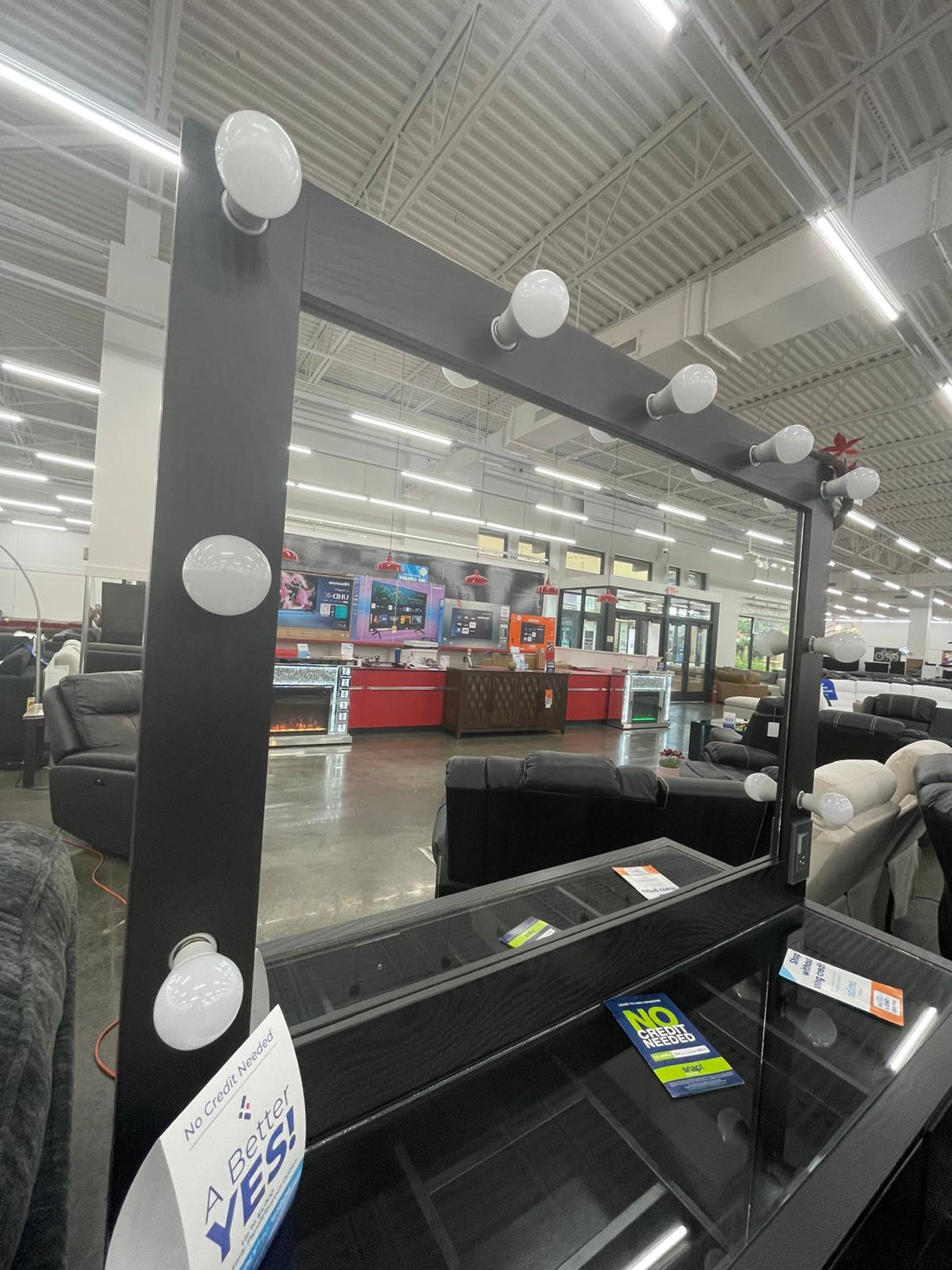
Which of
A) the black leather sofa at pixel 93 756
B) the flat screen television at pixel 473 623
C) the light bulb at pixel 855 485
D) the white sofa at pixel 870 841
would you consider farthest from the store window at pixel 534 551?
the light bulb at pixel 855 485

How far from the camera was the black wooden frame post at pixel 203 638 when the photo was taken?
19.2 inches

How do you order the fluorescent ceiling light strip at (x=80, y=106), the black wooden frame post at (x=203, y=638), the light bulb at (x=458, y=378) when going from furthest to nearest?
the fluorescent ceiling light strip at (x=80, y=106)
the light bulb at (x=458, y=378)
the black wooden frame post at (x=203, y=638)

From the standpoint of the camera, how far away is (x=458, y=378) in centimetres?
81

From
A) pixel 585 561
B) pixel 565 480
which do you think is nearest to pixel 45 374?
pixel 565 480

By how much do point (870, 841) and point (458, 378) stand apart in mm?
2448

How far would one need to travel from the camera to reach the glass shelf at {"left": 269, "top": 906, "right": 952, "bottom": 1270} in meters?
0.56

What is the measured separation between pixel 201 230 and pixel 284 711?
1.74ft

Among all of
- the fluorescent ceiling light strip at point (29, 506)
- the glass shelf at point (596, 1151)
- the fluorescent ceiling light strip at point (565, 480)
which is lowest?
the glass shelf at point (596, 1151)

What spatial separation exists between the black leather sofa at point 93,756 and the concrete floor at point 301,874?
0.62 feet

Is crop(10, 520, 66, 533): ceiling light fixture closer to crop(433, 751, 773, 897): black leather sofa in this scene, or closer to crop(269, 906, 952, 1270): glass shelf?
crop(433, 751, 773, 897): black leather sofa

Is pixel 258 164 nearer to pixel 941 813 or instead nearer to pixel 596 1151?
pixel 596 1151

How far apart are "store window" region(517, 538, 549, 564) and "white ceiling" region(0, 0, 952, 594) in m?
3.05

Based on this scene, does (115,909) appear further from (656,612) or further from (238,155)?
(656,612)

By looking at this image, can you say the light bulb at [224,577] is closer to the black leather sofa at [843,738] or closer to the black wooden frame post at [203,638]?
the black wooden frame post at [203,638]
